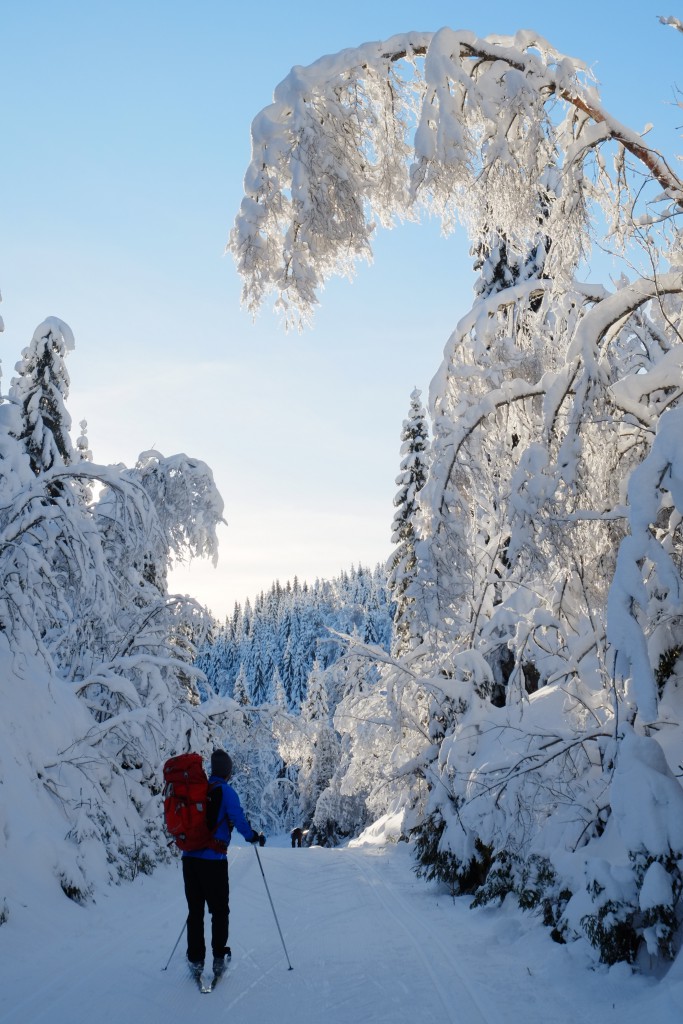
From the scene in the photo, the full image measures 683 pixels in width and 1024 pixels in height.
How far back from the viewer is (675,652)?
7051 millimetres

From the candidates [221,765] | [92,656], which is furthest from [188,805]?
[92,656]

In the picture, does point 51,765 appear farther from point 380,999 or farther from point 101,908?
point 380,999

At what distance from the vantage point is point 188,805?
6316mm

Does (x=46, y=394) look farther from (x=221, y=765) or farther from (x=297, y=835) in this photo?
(x=297, y=835)

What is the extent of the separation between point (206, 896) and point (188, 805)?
2.50ft

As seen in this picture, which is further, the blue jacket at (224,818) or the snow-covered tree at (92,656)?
the snow-covered tree at (92,656)

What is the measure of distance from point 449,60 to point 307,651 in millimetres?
111672

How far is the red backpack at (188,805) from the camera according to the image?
20.4ft

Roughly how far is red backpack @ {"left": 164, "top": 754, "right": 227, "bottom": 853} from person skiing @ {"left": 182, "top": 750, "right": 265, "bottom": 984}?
5cm

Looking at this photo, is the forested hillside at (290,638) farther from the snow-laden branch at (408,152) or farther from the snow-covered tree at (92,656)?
the snow-laden branch at (408,152)

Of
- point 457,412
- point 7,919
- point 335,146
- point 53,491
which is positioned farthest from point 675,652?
point 53,491

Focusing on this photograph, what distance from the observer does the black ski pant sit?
6.11m

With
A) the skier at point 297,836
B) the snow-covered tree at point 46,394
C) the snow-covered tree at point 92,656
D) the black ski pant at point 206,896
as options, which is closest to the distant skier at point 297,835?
the skier at point 297,836

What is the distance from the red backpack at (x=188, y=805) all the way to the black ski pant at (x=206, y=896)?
142mm
